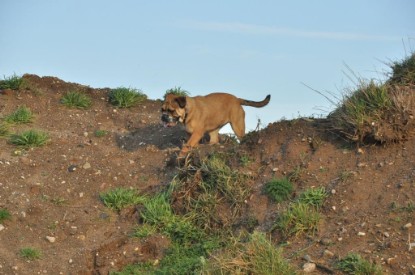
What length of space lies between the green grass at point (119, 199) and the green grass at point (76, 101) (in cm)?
380

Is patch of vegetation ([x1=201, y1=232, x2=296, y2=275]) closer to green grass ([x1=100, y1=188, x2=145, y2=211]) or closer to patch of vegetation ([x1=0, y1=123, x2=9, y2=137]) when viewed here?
green grass ([x1=100, y1=188, x2=145, y2=211])

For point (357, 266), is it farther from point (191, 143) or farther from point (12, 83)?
point (12, 83)

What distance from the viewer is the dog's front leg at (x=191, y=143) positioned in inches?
426

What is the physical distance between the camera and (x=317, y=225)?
855 centimetres

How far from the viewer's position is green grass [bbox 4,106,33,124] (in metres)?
12.6

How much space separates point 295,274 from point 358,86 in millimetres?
3546

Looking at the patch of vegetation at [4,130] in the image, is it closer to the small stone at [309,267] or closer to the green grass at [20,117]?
the green grass at [20,117]

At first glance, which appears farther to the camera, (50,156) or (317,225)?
(50,156)

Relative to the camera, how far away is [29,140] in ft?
38.5

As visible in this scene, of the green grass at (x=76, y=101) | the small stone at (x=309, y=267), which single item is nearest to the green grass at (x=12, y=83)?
the green grass at (x=76, y=101)

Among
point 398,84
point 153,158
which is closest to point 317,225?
point 398,84

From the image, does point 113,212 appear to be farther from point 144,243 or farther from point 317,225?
point 317,225

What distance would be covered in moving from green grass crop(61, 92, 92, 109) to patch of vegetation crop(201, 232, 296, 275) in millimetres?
6984

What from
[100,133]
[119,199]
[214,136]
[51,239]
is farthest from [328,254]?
[100,133]
